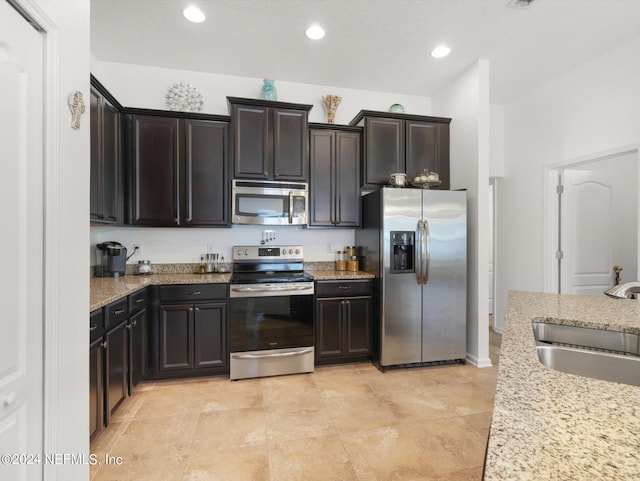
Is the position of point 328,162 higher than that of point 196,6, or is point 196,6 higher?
point 196,6

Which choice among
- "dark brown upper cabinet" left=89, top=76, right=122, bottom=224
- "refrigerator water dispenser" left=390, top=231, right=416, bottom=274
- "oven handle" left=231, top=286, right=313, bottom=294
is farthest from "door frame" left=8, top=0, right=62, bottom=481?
"refrigerator water dispenser" left=390, top=231, right=416, bottom=274

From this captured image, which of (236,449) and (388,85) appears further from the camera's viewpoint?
(388,85)

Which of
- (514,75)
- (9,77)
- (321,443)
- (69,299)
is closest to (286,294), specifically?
(321,443)

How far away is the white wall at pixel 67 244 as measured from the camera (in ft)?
3.46

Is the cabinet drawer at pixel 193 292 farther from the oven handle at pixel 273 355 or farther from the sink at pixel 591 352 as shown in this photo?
the sink at pixel 591 352

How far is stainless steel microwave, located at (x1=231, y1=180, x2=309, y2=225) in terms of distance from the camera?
3066mm

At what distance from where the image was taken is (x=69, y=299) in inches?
45.1

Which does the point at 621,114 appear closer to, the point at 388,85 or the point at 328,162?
the point at 388,85

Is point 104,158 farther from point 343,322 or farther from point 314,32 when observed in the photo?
point 343,322

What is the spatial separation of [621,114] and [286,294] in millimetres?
3538

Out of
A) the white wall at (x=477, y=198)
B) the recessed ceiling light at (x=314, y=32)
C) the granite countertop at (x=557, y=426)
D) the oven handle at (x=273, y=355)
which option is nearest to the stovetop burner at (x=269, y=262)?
the oven handle at (x=273, y=355)

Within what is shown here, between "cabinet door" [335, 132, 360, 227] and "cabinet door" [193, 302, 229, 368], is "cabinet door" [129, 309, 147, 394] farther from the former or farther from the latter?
"cabinet door" [335, 132, 360, 227]

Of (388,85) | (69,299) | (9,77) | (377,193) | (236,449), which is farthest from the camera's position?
(388,85)

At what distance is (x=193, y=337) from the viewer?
9.07 ft
